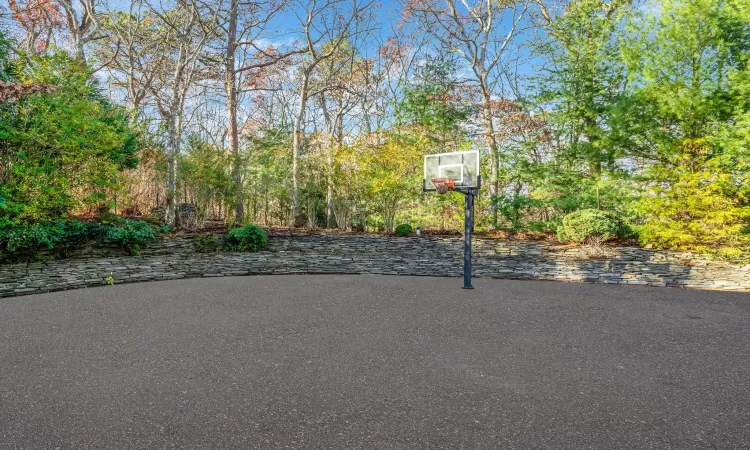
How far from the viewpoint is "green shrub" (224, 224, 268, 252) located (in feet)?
27.2

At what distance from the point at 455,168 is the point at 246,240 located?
4.42m

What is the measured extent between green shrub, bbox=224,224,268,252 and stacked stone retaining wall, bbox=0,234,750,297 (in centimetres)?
22

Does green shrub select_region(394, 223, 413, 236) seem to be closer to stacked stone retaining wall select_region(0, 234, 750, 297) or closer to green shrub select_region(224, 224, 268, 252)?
stacked stone retaining wall select_region(0, 234, 750, 297)

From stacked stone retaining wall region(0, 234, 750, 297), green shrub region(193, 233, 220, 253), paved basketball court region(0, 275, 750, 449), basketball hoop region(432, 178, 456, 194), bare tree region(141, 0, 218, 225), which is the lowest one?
paved basketball court region(0, 275, 750, 449)

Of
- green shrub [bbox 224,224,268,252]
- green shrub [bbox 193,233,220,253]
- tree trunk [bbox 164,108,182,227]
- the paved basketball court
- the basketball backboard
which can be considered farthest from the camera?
tree trunk [bbox 164,108,182,227]

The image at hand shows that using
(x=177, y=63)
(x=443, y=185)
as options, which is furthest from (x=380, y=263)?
(x=177, y=63)

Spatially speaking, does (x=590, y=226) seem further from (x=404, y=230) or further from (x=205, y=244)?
(x=205, y=244)

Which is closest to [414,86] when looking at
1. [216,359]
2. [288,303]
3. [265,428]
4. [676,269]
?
[676,269]

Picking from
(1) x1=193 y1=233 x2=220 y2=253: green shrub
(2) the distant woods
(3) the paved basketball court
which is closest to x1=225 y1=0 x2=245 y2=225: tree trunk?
(2) the distant woods

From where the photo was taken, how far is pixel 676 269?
7344 mm

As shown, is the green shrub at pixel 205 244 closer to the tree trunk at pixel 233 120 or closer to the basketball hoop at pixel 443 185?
the tree trunk at pixel 233 120

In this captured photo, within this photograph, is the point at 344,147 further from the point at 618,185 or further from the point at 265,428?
the point at 265,428

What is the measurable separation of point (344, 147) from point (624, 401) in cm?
863

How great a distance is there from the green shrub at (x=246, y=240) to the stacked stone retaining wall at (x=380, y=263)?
0.22 metres
